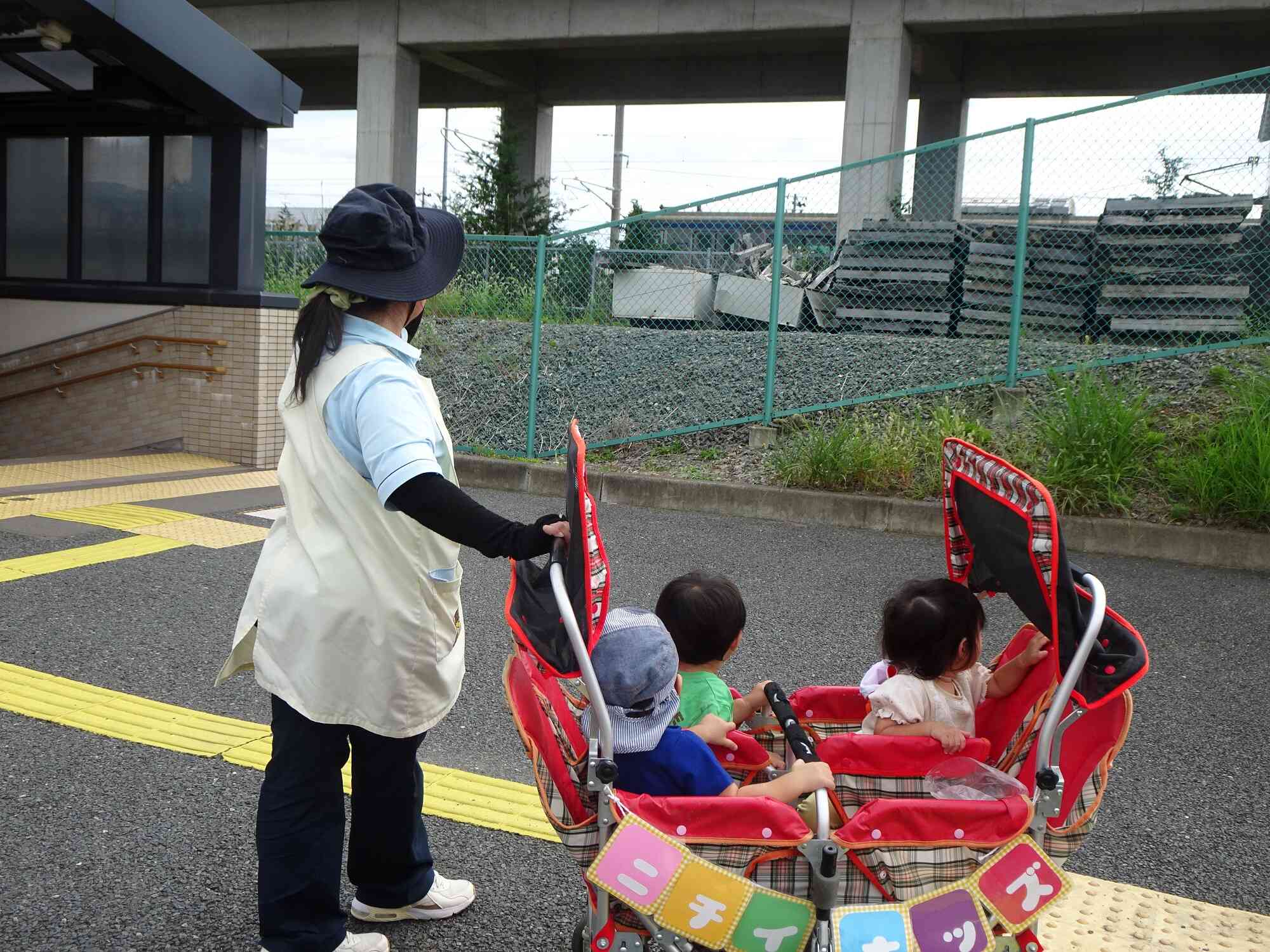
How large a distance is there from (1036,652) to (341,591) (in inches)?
62.0

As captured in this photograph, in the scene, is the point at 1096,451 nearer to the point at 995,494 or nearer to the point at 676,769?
the point at 995,494

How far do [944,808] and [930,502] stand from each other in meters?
6.20

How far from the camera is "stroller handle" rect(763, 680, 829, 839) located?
208 centimetres

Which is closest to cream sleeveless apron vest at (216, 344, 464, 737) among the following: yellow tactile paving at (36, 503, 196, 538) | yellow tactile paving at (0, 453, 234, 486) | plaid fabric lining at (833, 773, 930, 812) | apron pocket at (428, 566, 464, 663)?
apron pocket at (428, 566, 464, 663)

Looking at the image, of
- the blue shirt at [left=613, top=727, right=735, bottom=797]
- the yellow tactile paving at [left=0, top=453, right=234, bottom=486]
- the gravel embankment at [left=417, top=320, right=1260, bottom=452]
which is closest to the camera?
the blue shirt at [left=613, top=727, right=735, bottom=797]

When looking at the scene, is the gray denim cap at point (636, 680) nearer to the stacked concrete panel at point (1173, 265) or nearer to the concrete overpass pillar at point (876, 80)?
the stacked concrete panel at point (1173, 265)

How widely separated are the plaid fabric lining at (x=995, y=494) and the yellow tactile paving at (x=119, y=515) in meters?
5.47

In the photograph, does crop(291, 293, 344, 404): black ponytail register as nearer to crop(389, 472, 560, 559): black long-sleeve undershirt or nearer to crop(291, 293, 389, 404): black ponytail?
crop(291, 293, 389, 404): black ponytail

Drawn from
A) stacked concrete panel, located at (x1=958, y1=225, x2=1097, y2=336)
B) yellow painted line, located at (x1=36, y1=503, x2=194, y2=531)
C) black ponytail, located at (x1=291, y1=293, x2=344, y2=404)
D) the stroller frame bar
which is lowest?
yellow painted line, located at (x1=36, y1=503, x2=194, y2=531)

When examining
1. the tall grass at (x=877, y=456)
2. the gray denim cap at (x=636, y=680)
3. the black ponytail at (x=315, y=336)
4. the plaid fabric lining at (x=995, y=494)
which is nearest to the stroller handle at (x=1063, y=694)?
the plaid fabric lining at (x=995, y=494)

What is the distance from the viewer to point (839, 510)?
8.38m

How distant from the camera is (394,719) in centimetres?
238

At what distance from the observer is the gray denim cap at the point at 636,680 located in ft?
7.38

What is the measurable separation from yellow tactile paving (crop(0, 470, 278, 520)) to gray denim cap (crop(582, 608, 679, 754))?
5.33m
